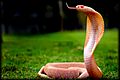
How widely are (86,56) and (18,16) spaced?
74.3 ft

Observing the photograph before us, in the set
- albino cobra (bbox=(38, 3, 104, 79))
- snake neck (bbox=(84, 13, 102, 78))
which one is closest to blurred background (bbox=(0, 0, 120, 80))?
albino cobra (bbox=(38, 3, 104, 79))

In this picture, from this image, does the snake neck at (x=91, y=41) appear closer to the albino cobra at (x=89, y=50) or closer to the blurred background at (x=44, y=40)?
the albino cobra at (x=89, y=50)

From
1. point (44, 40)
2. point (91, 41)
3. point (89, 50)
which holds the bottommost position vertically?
point (44, 40)

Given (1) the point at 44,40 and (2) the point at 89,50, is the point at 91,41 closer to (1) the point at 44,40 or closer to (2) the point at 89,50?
(2) the point at 89,50

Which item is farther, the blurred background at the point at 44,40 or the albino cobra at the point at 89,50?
the blurred background at the point at 44,40

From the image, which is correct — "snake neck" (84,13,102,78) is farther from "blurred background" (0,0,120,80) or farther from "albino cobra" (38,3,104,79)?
"blurred background" (0,0,120,80)

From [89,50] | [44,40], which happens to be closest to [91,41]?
[89,50]

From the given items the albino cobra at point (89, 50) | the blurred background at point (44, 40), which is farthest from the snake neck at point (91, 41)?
the blurred background at point (44, 40)

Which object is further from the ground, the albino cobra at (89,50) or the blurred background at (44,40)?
the albino cobra at (89,50)

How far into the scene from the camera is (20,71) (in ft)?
26.4

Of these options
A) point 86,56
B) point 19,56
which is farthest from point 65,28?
point 86,56

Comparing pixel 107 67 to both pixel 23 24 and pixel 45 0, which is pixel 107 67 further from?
pixel 23 24

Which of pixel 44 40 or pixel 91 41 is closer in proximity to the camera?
pixel 91 41

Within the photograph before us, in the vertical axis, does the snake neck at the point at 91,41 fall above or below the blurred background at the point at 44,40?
above
